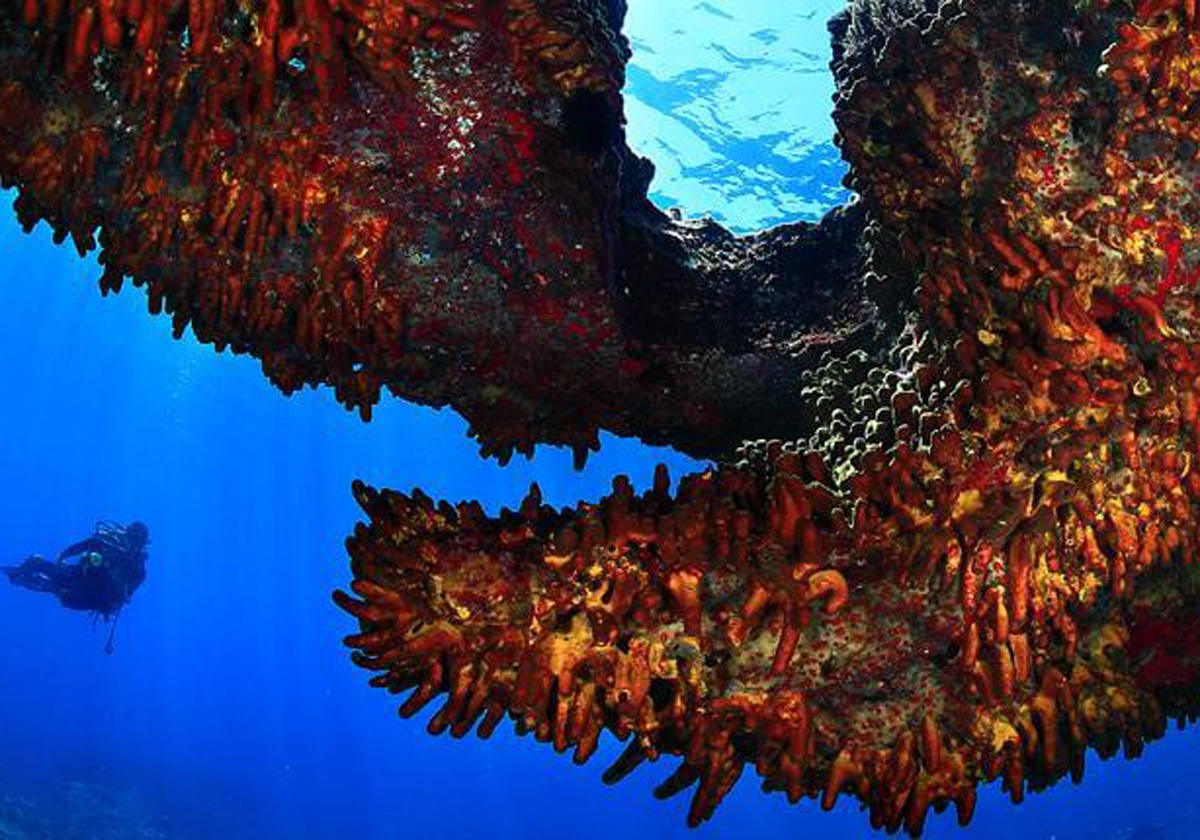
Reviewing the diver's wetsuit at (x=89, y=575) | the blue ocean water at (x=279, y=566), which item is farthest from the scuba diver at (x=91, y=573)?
the blue ocean water at (x=279, y=566)

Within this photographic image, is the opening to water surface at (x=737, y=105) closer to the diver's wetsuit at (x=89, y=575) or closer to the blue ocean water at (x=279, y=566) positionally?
the blue ocean water at (x=279, y=566)

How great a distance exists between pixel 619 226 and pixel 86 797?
141 feet

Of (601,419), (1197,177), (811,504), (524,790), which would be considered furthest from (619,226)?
(524,790)

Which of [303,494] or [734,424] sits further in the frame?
[303,494]

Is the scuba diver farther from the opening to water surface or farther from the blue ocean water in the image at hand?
the opening to water surface

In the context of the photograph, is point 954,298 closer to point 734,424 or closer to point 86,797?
point 734,424

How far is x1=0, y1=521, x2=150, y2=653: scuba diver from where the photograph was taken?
21.1 metres

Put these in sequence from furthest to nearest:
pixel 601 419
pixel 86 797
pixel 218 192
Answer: pixel 86 797 < pixel 601 419 < pixel 218 192

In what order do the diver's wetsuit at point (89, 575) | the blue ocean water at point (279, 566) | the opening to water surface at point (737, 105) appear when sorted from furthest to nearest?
the blue ocean water at point (279, 566) → the opening to water surface at point (737, 105) → the diver's wetsuit at point (89, 575)

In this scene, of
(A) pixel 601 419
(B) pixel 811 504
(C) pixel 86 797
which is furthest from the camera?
(C) pixel 86 797

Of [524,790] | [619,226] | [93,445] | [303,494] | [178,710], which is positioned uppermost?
[93,445]

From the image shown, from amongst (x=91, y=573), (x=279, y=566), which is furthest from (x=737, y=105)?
(x=279, y=566)

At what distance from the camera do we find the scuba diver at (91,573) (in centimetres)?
2106

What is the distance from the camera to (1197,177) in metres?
2.73
